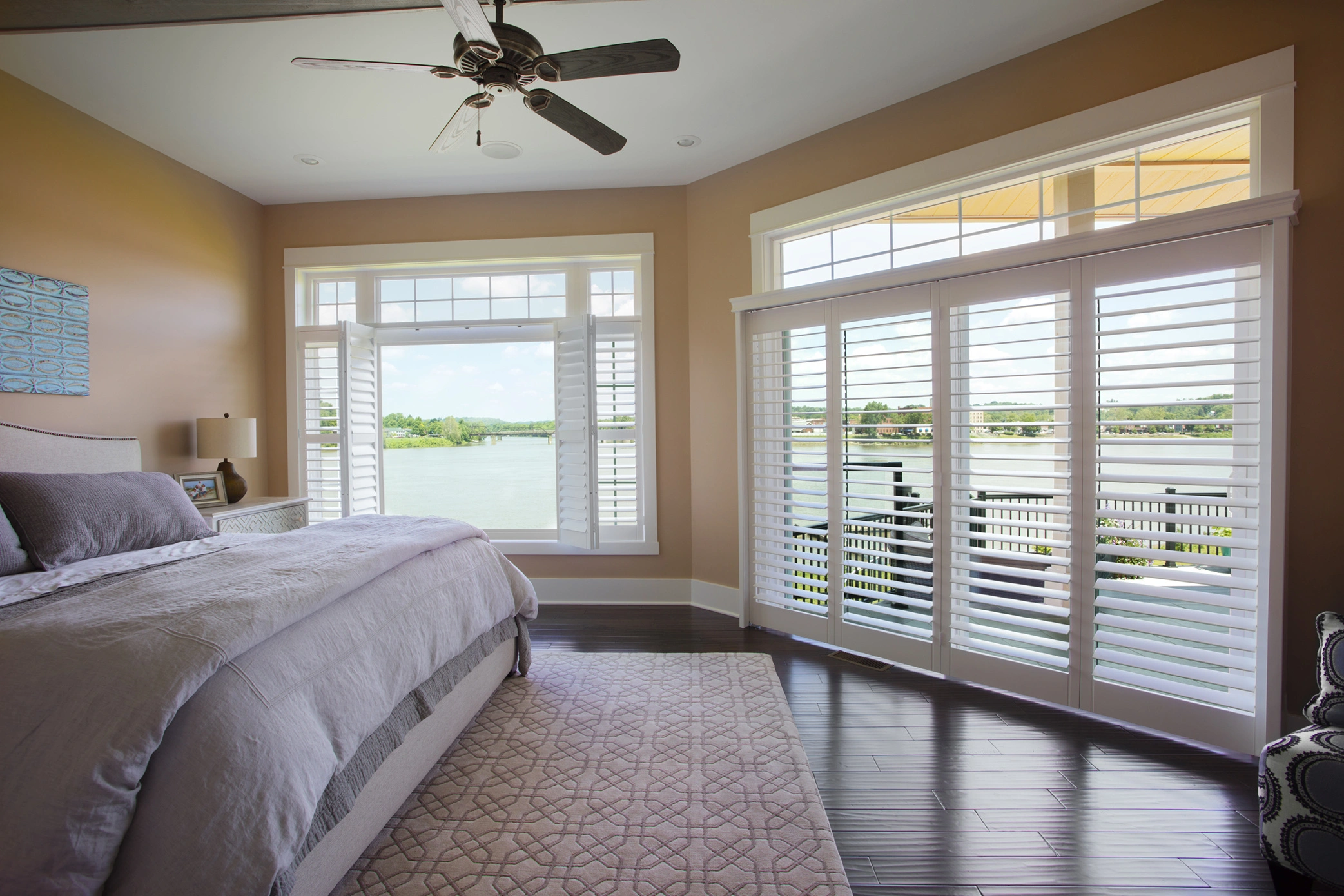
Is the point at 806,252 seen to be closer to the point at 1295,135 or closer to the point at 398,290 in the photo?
the point at 1295,135

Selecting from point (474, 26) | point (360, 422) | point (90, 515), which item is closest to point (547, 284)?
point (360, 422)

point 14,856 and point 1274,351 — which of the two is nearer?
point 14,856

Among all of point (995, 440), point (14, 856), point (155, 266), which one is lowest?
point (14, 856)

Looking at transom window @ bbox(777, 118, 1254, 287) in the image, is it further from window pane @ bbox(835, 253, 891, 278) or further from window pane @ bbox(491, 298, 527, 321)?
window pane @ bbox(491, 298, 527, 321)

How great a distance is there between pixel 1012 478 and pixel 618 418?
2.49 meters

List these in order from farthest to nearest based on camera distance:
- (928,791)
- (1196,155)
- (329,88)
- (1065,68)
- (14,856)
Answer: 1. (329,88)
2. (1065,68)
3. (1196,155)
4. (928,791)
5. (14,856)

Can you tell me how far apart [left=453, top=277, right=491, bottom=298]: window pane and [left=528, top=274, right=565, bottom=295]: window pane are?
1.06ft

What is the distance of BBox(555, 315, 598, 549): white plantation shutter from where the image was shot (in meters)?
4.14

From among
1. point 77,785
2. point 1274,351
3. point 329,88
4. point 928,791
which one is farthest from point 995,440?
point 329,88

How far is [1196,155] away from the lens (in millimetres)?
2461

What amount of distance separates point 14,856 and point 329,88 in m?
3.21

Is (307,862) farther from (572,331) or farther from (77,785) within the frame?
(572,331)

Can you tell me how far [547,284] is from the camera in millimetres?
4504

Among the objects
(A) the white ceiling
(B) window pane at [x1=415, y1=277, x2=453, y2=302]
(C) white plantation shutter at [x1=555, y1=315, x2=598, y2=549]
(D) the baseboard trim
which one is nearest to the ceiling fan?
(A) the white ceiling
